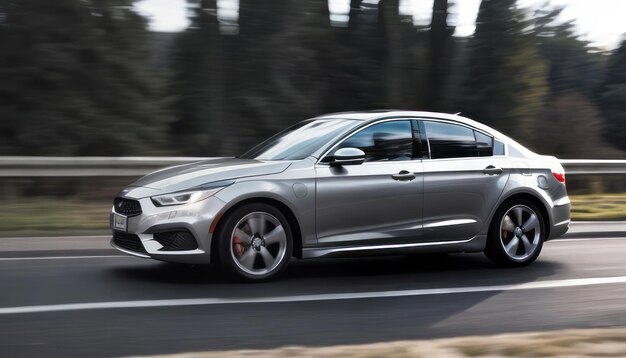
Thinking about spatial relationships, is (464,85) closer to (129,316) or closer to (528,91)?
(528,91)

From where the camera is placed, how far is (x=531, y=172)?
28.1ft

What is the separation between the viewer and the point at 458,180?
8.05 m

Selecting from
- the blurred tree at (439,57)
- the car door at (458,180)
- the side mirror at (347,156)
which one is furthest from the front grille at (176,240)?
the blurred tree at (439,57)

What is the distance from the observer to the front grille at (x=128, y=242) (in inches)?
281

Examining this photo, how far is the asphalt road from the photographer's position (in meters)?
5.54

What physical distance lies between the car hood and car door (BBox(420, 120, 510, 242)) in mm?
1532

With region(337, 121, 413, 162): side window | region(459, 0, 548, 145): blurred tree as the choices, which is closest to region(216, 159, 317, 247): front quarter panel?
region(337, 121, 413, 162): side window

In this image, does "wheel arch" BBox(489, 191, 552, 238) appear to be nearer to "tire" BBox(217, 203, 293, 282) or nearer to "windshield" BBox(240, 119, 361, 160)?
"windshield" BBox(240, 119, 361, 160)

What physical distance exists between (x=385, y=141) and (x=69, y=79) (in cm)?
989

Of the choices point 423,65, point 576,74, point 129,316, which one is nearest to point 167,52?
point 423,65

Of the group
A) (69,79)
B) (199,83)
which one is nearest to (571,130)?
(199,83)

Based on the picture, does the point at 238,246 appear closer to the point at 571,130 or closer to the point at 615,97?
the point at 571,130

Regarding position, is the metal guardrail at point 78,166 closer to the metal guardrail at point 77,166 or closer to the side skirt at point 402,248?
the metal guardrail at point 77,166

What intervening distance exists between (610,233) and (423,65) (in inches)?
347
